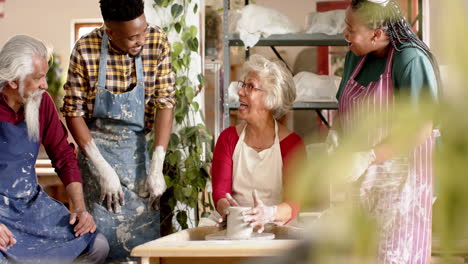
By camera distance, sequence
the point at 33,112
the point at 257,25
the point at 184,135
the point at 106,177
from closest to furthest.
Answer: the point at 33,112, the point at 106,177, the point at 184,135, the point at 257,25

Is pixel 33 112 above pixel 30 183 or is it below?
above

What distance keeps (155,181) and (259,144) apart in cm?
47

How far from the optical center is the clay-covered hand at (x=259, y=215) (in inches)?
91.0

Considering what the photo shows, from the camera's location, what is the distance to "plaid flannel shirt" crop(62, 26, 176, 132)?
2.77 meters

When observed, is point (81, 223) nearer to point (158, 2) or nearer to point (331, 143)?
point (158, 2)

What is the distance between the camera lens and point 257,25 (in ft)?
11.7

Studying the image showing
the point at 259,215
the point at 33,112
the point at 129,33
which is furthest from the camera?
the point at 129,33

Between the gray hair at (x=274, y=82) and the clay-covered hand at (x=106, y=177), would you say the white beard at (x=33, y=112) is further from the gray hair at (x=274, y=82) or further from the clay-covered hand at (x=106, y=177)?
the gray hair at (x=274, y=82)

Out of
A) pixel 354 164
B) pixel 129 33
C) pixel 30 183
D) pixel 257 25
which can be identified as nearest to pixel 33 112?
pixel 30 183

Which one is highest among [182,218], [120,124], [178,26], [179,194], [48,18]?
[48,18]

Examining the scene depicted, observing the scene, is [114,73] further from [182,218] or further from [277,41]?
[277,41]

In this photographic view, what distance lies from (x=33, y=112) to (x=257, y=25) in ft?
4.75

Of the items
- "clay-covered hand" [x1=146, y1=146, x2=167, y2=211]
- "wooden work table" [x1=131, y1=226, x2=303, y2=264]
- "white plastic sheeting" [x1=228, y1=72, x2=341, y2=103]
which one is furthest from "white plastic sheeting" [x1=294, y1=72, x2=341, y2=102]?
"wooden work table" [x1=131, y1=226, x2=303, y2=264]

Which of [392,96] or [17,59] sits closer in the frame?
[392,96]
